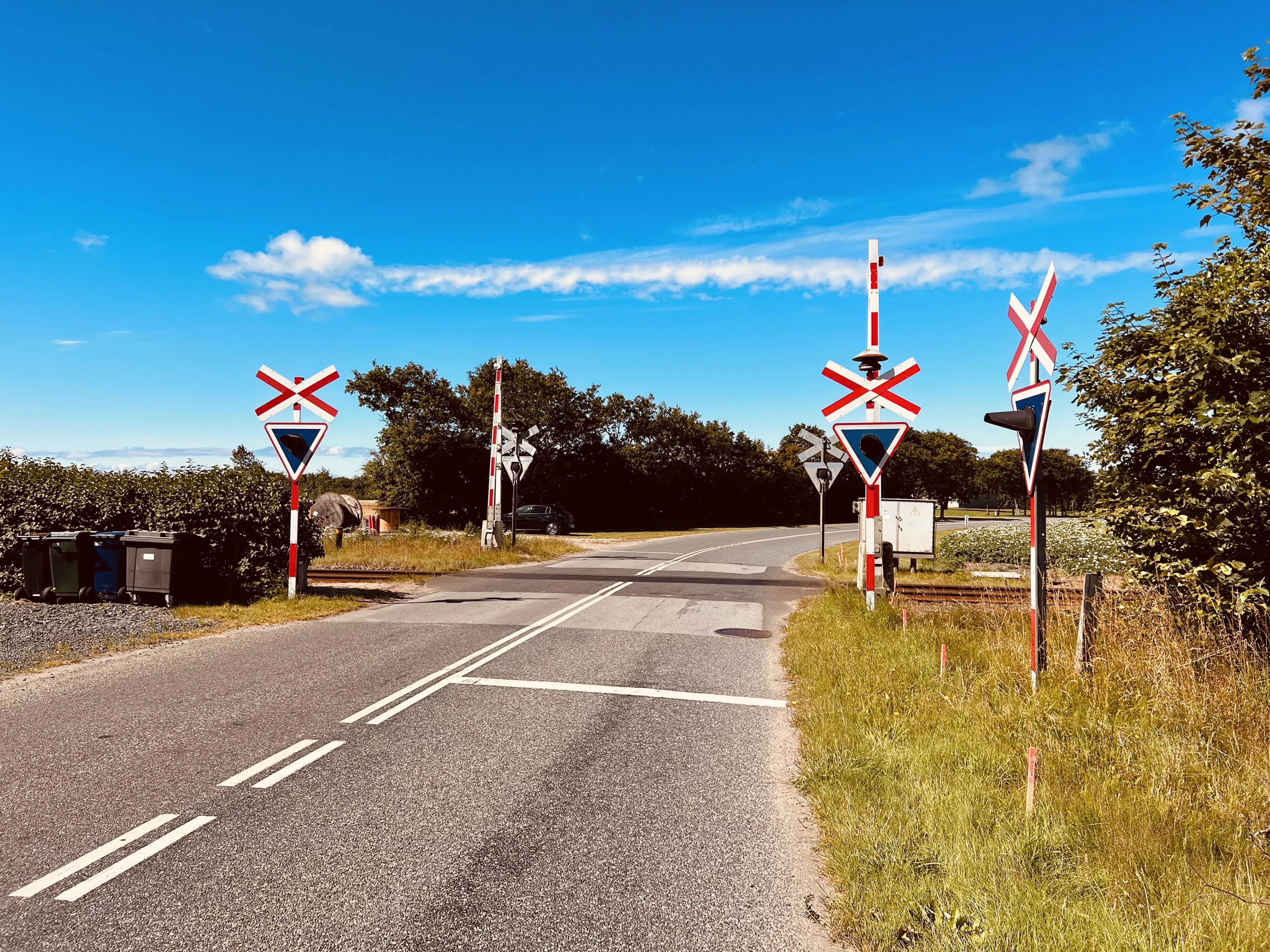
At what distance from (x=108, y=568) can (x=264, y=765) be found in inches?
347

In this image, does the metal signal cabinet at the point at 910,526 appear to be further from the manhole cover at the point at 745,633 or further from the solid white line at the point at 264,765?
the solid white line at the point at 264,765

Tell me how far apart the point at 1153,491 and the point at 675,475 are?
49.3 metres

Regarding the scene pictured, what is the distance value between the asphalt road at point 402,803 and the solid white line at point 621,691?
0.12 ft

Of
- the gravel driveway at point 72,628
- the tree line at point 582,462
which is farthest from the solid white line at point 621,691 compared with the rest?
the tree line at point 582,462

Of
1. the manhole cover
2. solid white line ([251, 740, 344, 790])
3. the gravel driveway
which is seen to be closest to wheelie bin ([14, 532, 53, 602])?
the gravel driveway

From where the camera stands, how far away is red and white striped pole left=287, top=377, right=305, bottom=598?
1249 cm

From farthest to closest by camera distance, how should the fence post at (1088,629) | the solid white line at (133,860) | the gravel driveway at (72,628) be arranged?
the gravel driveway at (72,628)
the fence post at (1088,629)
the solid white line at (133,860)

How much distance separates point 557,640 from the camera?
9867 millimetres

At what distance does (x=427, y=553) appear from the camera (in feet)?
73.2

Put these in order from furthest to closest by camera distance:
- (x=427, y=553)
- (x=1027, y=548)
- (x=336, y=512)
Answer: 1. (x=336, y=512)
2. (x=427, y=553)
3. (x=1027, y=548)

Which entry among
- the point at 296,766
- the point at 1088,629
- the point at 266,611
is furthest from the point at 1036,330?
the point at 266,611

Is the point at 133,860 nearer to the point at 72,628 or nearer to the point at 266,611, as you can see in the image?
the point at 72,628

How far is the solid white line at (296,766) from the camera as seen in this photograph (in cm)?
477

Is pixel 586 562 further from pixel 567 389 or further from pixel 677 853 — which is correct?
pixel 567 389
